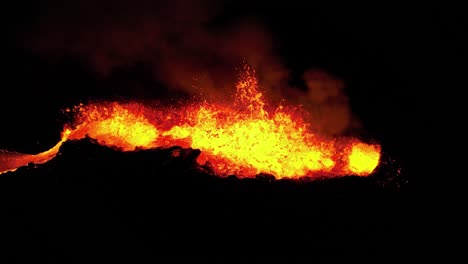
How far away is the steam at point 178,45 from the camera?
11430 mm

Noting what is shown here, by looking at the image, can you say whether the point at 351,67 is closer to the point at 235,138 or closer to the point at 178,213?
the point at 235,138

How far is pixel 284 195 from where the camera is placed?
7602 millimetres

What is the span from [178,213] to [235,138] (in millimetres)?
2639

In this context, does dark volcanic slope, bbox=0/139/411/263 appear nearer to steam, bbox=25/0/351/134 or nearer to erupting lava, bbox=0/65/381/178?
erupting lava, bbox=0/65/381/178

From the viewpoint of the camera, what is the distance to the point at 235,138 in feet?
31.3

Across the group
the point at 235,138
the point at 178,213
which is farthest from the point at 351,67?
A: the point at 178,213

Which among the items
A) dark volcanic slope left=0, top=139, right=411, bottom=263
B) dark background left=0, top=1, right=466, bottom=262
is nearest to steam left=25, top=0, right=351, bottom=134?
dark background left=0, top=1, right=466, bottom=262

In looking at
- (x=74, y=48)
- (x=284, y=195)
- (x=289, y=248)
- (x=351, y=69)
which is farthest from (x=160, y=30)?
(x=289, y=248)

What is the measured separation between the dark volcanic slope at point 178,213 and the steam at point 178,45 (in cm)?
403

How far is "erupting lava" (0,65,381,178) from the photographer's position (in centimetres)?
877

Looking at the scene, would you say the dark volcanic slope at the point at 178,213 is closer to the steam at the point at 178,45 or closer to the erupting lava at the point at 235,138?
the erupting lava at the point at 235,138

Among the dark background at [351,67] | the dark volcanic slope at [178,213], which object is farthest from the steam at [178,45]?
the dark volcanic slope at [178,213]

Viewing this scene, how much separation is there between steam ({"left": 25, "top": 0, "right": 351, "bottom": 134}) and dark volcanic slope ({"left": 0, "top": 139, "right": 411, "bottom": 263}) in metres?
4.03

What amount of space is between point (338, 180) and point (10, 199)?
6.16 meters
